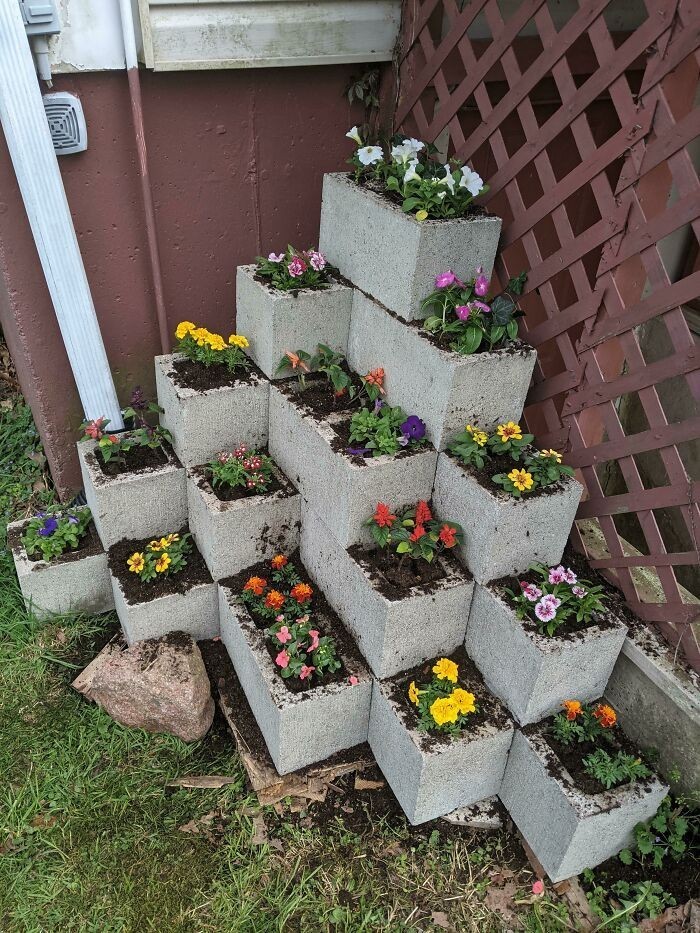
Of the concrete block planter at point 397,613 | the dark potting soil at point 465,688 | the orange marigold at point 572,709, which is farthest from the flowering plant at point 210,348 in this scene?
the orange marigold at point 572,709

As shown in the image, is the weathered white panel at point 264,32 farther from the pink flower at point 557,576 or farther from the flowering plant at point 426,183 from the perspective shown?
the pink flower at point 557,576

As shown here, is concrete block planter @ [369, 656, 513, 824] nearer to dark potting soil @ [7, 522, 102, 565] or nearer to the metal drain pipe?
dark potting soil @ [7, 522, 102, 565]

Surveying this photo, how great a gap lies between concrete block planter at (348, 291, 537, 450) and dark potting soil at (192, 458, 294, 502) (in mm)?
631

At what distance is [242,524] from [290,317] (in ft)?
2.94

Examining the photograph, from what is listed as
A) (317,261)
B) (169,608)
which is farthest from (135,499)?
(317,261)

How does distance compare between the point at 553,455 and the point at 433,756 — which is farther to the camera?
the point at 553,455

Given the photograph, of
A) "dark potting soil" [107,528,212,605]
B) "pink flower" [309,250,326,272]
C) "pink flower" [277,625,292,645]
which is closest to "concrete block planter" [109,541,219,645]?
"dark potting soil" [107,528,212,605]

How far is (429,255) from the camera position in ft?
8.98

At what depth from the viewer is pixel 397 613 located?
8.87 ft

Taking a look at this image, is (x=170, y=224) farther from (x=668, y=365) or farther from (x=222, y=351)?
(x=668, y=365)

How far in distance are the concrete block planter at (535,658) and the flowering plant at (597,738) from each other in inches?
2.6

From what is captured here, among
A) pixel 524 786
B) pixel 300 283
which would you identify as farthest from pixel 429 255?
pixel 524 786

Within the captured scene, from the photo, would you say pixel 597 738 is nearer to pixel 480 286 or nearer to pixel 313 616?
pixel 313 616

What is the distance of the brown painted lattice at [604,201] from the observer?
230cm
